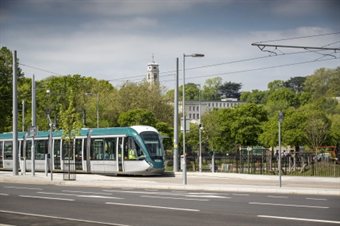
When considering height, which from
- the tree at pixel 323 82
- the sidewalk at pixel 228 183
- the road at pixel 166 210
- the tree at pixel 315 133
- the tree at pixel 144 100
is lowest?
the sidewalk at pixel 228 183

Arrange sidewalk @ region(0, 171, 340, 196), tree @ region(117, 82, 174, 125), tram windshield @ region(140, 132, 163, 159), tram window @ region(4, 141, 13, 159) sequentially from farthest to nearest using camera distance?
tree @ region(117, 82, 174, 125) < tram window @ region(4, 141, 13, 159) < tram windshield @ region(140, 132, 163, 159) < sidewalk @ region(0, 171, 340, 196)

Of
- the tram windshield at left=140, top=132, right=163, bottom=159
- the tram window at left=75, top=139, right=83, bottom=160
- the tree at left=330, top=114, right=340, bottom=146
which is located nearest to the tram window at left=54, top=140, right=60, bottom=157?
the tram window at left=75, top=139, right=83, bottom=160

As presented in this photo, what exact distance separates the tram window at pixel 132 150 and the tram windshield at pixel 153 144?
601mm

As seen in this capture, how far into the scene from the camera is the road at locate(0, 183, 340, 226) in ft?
50.0

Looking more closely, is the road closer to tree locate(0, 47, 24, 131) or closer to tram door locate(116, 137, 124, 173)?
tram door locate(116, 137, 124, 173)

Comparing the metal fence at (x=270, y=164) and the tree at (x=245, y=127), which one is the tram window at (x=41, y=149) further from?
the tree at (x=245, y=127)

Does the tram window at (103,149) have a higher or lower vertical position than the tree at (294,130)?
lower

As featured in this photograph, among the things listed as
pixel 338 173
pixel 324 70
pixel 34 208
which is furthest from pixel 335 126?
pixel 34 208

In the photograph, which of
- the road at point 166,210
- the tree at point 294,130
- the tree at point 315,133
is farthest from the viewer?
the tree at point 315,133

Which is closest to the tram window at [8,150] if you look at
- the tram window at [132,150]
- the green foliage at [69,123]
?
the green foliage at [69,123]

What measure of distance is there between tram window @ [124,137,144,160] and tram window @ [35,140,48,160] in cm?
977

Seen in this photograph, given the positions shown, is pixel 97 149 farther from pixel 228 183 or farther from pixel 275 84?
pixel 275 84

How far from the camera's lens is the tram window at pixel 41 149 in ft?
151

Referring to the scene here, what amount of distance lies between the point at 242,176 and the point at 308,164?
495 cm
